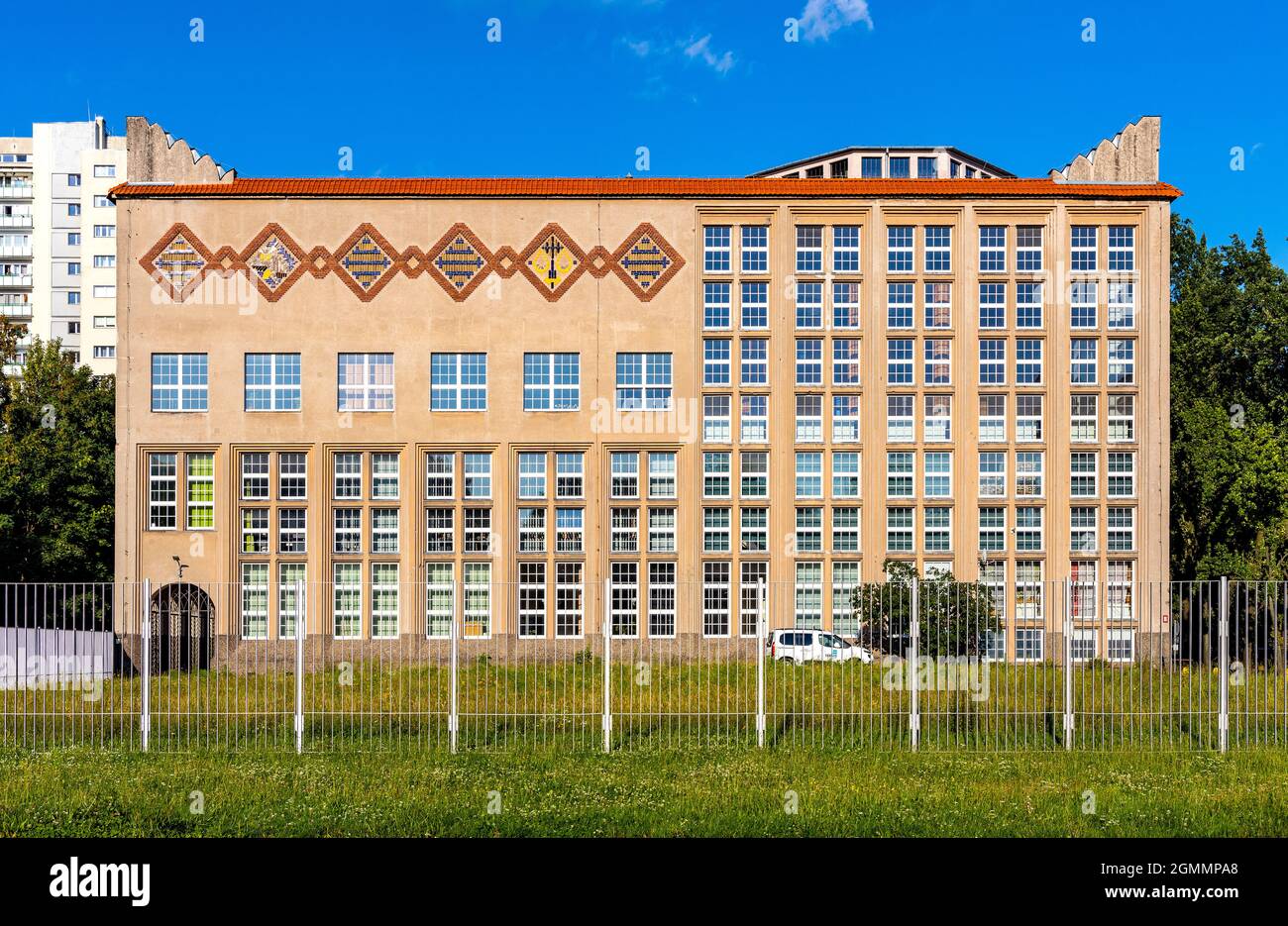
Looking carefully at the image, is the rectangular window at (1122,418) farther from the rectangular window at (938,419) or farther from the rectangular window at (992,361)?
the rectangular window at (938,419)

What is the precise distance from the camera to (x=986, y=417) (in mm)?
37281

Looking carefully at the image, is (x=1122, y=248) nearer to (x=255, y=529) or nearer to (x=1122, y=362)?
(x=1122, y=362)

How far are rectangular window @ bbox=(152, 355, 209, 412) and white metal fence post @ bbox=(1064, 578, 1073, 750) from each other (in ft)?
102

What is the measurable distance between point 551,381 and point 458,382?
344cm

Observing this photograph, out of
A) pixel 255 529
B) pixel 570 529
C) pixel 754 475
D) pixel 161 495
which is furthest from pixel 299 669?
pixel 161 495

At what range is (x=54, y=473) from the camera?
4322 centimetres

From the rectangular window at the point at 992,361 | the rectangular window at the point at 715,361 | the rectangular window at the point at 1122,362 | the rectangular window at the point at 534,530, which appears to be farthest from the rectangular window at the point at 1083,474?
the rectangular window at the point at 534,530

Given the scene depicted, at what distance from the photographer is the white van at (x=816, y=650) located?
17938 mm

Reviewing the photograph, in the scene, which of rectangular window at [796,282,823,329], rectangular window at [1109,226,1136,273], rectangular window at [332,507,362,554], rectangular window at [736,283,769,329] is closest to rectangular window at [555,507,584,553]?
rectangular window at [332,507,362,554]

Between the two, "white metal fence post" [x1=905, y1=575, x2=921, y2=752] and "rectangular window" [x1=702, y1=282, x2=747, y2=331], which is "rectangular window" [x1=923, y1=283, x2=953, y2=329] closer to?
"rectangular window" [x1=702, y1=282, x2=747, y2=331]

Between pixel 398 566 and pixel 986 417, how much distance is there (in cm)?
A: 2260

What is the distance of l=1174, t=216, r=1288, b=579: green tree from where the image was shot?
39.5 metres

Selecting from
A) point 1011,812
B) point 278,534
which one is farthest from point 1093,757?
point 278,534

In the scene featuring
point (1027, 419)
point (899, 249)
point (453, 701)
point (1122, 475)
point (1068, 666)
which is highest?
point (899, 249)
